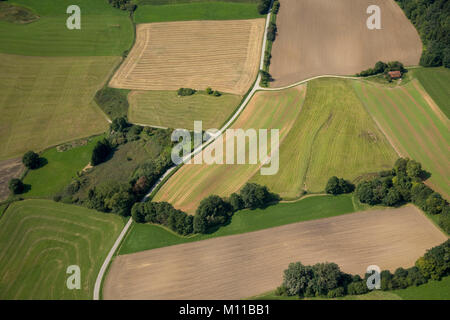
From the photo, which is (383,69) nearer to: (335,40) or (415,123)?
(335,40)

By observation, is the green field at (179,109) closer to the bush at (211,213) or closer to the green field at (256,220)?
the bush at (211,213)

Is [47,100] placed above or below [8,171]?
above

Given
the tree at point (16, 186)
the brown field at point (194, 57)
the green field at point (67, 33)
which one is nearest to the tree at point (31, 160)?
the tree at point (16, 186)

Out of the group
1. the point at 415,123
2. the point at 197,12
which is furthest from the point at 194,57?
the point at 415,123

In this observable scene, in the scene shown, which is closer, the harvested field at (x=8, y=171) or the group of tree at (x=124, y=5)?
the harvested field at (x=8, y=171)

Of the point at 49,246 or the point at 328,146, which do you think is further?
the point at 328,146
